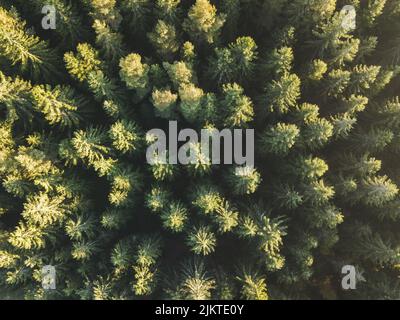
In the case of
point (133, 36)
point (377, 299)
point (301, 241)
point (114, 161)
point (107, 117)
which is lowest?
point (377, 299)

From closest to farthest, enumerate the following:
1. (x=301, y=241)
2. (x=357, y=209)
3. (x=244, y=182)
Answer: (x=244, y=182)
(x=301, y=241)
(x=357, y=209)

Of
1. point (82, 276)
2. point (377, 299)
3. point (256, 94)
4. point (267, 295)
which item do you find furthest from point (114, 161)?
point (377, 299)

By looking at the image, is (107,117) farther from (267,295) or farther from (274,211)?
(267,295)

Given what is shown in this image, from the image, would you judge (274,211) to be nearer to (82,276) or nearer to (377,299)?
(377,299)

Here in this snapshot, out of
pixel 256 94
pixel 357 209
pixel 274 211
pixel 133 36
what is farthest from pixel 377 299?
pixel 133 36

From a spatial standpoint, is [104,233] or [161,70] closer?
[161,70]

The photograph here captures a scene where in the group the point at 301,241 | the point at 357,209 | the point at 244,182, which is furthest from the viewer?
the point at 357,209

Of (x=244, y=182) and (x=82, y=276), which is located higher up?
(x=244, y=182)
